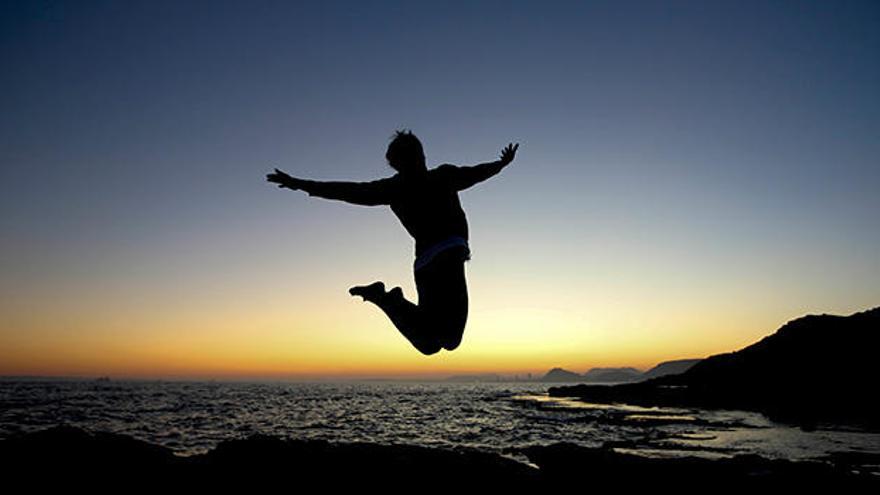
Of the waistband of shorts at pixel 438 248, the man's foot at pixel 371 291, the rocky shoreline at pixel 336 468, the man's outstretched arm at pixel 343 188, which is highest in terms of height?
the man's outstretched arm at pixel 343 188

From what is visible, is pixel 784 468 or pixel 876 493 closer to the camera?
pixel 876 493

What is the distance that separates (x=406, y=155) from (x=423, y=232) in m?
0.74

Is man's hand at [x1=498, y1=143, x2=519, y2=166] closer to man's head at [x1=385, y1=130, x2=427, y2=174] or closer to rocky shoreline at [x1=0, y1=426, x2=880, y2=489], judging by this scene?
man's head at [x1=385, y1=130, x2=427, y2=174]

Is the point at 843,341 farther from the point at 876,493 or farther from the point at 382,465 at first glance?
the point at 382,465

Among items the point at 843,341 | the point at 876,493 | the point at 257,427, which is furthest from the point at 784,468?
the point at 843,341

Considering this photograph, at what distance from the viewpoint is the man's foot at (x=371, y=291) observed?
4.95 m

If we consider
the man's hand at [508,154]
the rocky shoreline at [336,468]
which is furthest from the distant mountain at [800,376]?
the man's hand at [508,154]

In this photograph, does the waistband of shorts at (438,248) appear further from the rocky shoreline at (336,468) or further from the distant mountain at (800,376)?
the distant mountain at (800,376)

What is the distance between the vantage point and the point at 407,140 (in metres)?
4.91

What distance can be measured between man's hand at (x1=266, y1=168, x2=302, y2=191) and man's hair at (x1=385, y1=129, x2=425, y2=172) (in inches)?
34.7

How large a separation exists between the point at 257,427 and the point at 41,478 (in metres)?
18.2

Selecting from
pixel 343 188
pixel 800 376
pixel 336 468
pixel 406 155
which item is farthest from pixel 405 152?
pixel 800 376

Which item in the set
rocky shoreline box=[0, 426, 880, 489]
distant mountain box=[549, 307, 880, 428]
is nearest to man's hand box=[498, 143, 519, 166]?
rocky shoreline box=[0, 426, 880, 489]

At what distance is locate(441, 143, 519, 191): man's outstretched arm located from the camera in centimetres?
503
